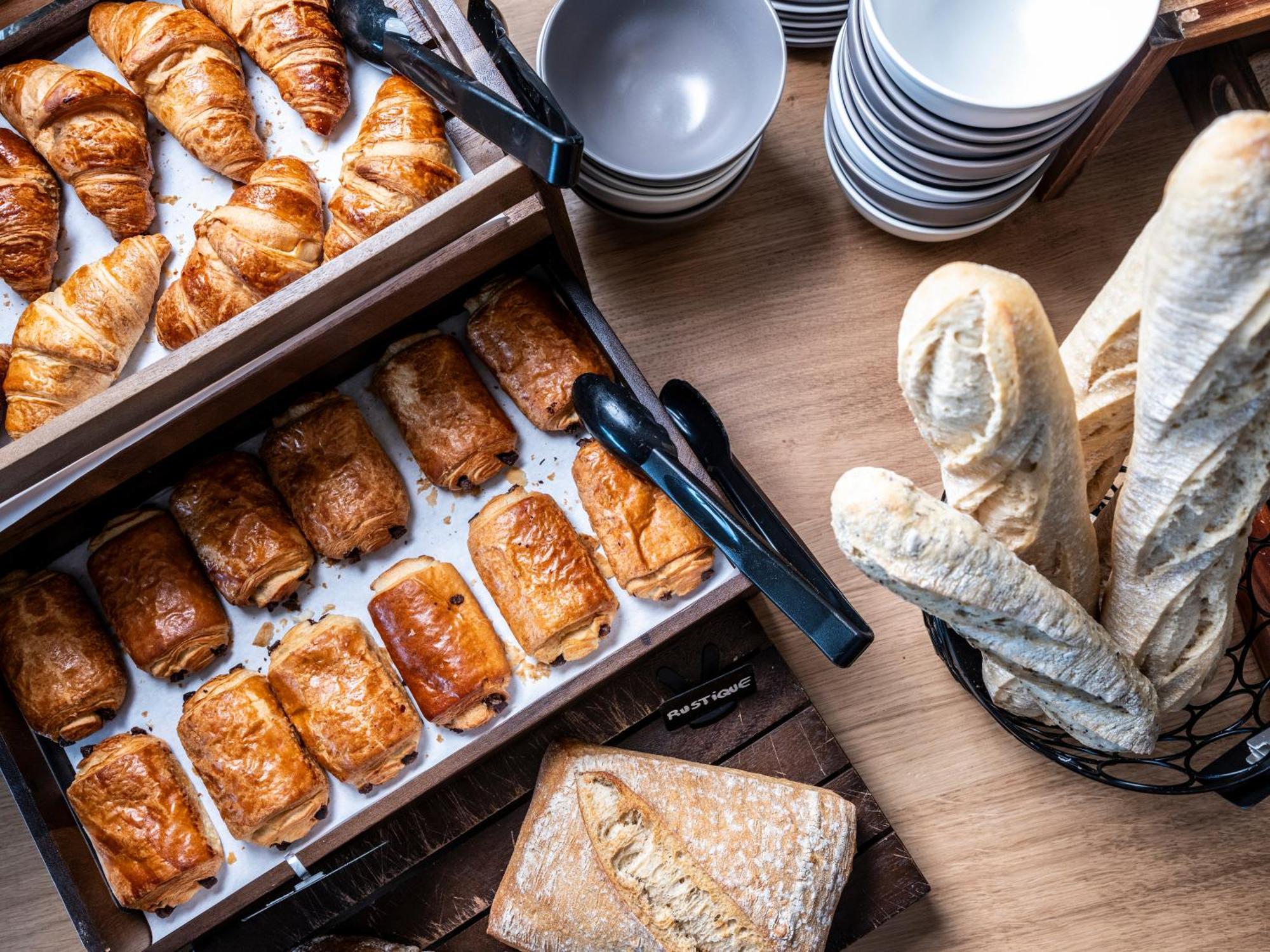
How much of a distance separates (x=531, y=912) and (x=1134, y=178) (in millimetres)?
1448

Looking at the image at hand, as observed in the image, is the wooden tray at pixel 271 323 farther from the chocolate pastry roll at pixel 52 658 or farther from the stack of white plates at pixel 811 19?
the stack of white plates at pixel 811 19

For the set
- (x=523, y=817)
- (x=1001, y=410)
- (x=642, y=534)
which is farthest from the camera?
(x=523, y=817)

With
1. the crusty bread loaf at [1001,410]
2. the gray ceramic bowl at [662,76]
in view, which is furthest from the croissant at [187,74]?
the crusty bread loaf at [1001,410]

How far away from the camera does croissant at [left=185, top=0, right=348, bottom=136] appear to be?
50.1 inches

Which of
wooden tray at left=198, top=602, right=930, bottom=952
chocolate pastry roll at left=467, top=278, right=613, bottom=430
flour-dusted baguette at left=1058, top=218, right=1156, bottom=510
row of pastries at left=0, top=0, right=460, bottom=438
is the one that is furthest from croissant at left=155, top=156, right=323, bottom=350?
flour-dusted baguette at left=1058, top=218, right=1156, bottom=510

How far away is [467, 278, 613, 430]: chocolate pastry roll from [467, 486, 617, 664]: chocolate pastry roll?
13 centimetres

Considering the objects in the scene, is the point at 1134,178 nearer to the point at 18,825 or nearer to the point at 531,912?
the point at 531,912

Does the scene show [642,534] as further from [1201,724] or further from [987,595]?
[1201,724]

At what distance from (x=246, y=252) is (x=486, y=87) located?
392 millimetres

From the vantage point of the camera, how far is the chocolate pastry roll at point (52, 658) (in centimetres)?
128

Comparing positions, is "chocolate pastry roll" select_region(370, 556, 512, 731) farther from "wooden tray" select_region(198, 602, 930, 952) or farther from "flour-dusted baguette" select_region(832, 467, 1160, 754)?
"flour-dusted baguette" select_region(832, 467, 1160, 754)

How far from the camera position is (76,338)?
4.03 feet

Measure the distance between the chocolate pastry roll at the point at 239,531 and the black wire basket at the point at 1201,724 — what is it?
2.87 feet

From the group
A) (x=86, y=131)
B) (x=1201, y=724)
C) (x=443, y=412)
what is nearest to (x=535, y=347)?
(x=443, y=412)
